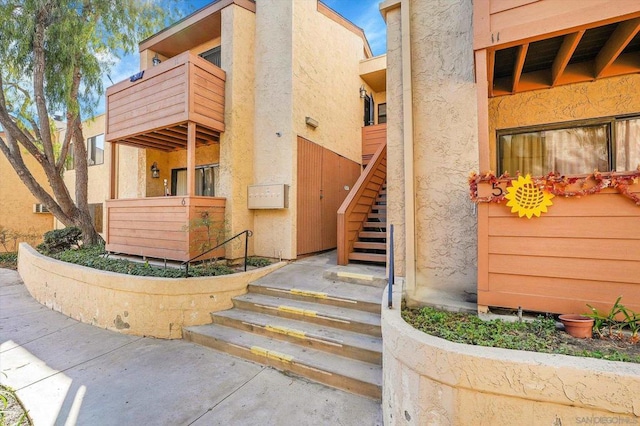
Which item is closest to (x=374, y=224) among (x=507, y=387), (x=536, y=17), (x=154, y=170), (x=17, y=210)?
(x=536, y=17)

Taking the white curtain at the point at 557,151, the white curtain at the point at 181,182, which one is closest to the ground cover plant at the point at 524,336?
the white curtain at the point at 557,151

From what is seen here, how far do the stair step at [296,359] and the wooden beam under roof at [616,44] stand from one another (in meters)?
3.98

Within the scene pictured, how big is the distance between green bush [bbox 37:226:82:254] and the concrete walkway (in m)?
4.37

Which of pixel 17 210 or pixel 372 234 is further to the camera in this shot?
pixel 17 210

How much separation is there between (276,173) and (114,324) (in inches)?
154

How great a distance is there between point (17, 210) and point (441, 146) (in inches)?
704

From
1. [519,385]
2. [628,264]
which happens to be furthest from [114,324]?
[628,264]

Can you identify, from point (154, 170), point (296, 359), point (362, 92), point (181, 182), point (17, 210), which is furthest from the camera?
point (17, 210)

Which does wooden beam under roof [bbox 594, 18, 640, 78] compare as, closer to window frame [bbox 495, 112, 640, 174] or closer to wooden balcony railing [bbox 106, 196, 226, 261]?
window frame [bbox 495, 112, 640, 174]

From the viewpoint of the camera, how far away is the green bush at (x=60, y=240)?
7832 mm

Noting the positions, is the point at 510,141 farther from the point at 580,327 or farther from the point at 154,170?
the point at 154,170

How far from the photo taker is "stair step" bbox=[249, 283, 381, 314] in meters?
3.81

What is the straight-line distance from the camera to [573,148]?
383cm

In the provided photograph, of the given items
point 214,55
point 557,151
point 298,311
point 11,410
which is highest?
point 214,55
